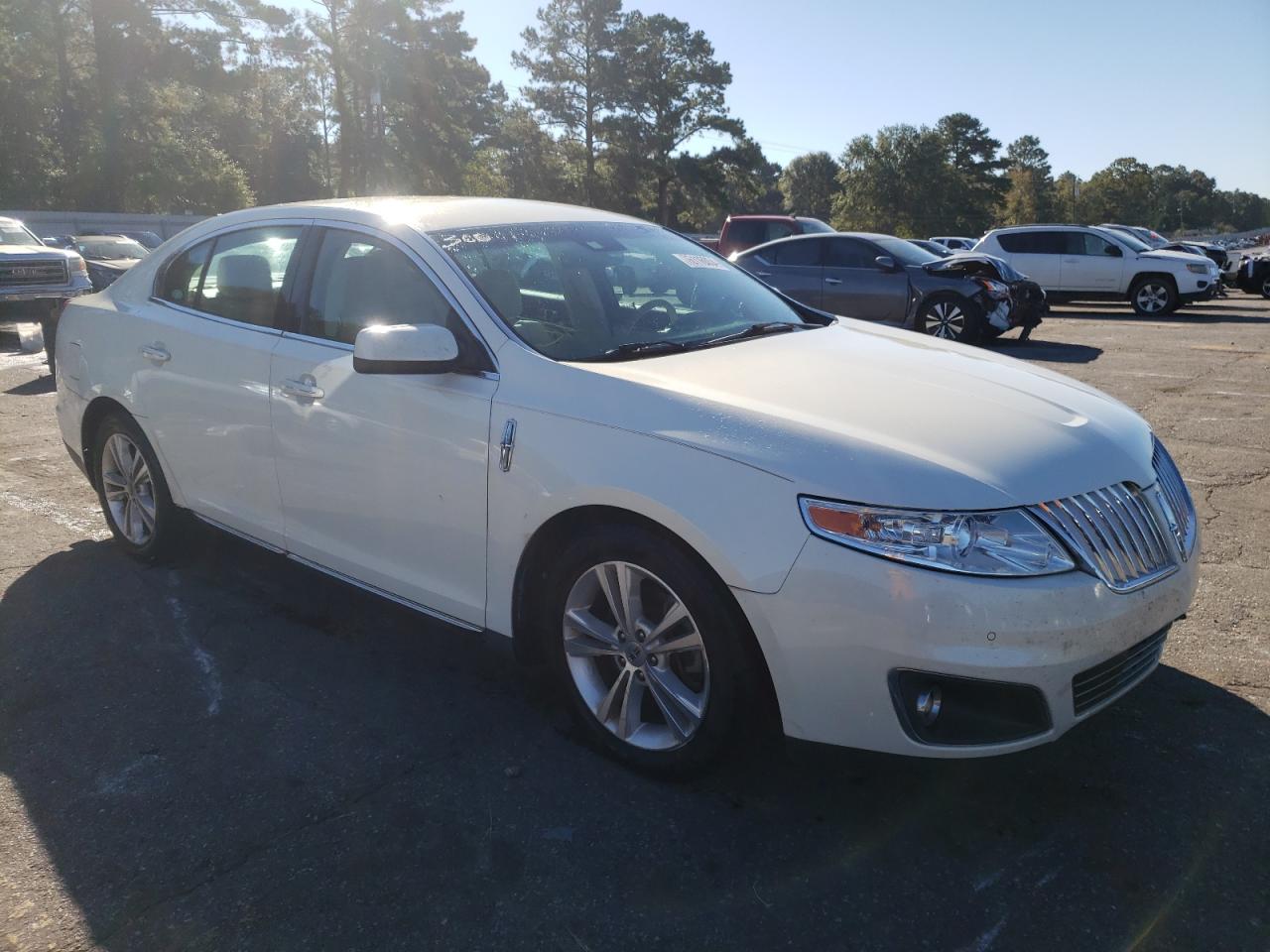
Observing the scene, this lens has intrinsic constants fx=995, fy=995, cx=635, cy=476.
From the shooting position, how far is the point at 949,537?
2.41 metres

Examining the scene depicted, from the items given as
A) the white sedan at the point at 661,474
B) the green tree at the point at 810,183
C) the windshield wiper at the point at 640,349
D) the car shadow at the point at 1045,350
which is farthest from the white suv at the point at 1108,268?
the green tree at the point at 810,183

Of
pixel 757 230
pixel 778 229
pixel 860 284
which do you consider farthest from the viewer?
pixel 757 230

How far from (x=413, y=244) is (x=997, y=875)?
8.70 feet

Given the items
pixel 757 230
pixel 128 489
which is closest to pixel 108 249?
pixel 757 230

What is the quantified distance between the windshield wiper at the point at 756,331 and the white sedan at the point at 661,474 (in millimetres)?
28

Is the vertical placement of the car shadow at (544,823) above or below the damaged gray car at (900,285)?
below

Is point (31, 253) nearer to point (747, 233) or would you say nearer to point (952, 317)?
point (747, 233)

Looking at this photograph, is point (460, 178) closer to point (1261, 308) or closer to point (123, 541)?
point (1261, 308)

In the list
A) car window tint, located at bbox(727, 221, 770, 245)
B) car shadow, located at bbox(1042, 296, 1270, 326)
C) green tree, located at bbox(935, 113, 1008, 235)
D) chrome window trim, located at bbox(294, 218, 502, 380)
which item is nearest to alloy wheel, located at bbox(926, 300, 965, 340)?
car window tint, located at bbox(727, 221, 770, 245)

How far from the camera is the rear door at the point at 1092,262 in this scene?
19516 millimetres

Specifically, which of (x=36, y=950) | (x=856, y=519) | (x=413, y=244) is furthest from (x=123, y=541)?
(x=856, y=519)

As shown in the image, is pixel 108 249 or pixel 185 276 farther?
pixel 108 249

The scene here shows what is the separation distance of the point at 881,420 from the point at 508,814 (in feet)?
5.00

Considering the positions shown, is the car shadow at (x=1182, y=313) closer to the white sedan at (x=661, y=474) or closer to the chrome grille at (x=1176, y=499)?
the white sedan at (x=661, y=474)
